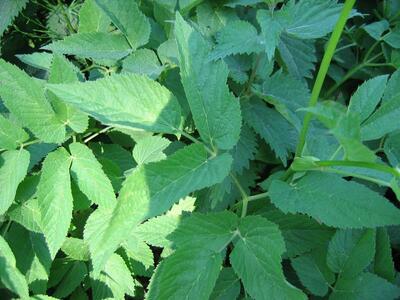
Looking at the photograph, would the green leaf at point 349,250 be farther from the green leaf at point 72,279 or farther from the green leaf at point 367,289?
the green leaf at point 72,279

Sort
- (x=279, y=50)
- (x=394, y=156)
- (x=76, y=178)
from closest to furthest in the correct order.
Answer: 1. (x=76, y=178)
2. (x=394, y=156)
3. (x=279, y=50)

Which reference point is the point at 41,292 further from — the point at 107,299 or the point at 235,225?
the point at 235,225

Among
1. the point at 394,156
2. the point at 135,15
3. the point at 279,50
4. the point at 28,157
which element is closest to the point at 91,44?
the point at 135,15

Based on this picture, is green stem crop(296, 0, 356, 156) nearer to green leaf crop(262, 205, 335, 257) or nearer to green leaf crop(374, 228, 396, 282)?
green leaf crop(262, 205, 335, 257)

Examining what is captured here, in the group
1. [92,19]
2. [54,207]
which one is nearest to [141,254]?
[54,207]

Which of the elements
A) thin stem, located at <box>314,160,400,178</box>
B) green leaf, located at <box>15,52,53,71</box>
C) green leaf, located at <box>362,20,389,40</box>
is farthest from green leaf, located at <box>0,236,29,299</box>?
green leaf, located at <box>362,20,389,40</box>

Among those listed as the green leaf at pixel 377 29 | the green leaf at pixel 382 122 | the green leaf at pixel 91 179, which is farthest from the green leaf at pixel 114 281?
the green leaf at pixel 377 29
